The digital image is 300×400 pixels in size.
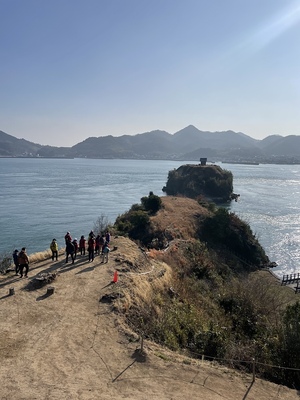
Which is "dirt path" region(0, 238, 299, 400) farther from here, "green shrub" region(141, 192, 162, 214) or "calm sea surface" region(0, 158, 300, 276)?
"calm sea surface" region(0, 158, 300, 276)

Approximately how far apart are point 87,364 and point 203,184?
91993 mm

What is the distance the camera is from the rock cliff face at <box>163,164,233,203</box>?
9844 cm

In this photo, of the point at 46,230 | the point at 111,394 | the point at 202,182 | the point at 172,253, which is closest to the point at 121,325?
the point at 111,394

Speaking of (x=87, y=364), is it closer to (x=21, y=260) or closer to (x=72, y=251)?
(x=21, y=260)

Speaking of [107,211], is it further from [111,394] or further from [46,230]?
[111,394]

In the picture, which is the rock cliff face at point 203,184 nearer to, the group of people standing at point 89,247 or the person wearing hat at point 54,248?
the group of people standing at point 89,247

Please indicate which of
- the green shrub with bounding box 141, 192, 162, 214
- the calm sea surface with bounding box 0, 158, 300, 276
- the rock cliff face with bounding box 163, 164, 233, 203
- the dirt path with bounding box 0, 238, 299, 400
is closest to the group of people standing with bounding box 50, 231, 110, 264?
the dirt path with bounding box 0, 238, 299, 400

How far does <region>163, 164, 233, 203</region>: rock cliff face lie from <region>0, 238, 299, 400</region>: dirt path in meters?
82.6

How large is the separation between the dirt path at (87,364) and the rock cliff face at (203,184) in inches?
3250

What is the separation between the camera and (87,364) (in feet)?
36.2

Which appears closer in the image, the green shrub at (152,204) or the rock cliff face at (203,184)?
the green shrub at (152,204)

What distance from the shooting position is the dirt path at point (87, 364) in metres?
9.86

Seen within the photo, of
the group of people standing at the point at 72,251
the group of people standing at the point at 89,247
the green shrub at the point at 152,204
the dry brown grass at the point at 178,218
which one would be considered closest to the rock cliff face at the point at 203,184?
the dry brown grass at the point at 178,218

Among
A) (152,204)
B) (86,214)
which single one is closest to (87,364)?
(152,204)
